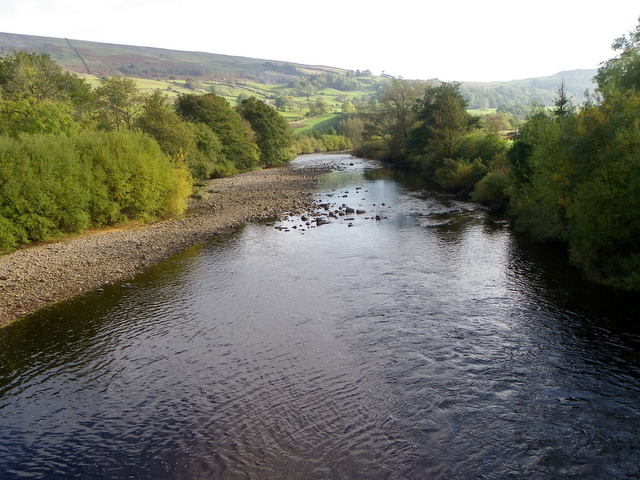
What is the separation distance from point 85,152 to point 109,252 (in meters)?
11.5

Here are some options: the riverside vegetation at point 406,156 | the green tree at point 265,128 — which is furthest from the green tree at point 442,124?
the green tree at point 265,128

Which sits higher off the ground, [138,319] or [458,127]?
[458,127]

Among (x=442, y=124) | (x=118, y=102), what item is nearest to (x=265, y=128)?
(x=118, y=102)

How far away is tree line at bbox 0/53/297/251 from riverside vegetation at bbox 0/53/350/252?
8cm

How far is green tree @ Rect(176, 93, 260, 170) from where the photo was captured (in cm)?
7256

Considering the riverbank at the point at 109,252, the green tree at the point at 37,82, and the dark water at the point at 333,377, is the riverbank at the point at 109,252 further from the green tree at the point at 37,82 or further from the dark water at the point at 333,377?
the green tree at the point at 37,82

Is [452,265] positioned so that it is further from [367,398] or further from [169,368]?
[169,368]

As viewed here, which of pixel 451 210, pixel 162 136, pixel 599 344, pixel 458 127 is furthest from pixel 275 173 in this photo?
pixel 599 344

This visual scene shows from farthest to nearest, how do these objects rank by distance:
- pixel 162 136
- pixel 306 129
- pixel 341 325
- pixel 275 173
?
pixel 306 129 → pixel 275 173 → pixel 162 136 → pixel 341 325

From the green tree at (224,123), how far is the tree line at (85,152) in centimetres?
24

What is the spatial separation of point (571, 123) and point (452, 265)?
10436mm

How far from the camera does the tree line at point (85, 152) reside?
99.6 ft

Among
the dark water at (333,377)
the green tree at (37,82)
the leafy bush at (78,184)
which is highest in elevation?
the green tree at (37,82)

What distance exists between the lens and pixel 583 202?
21.9 m
